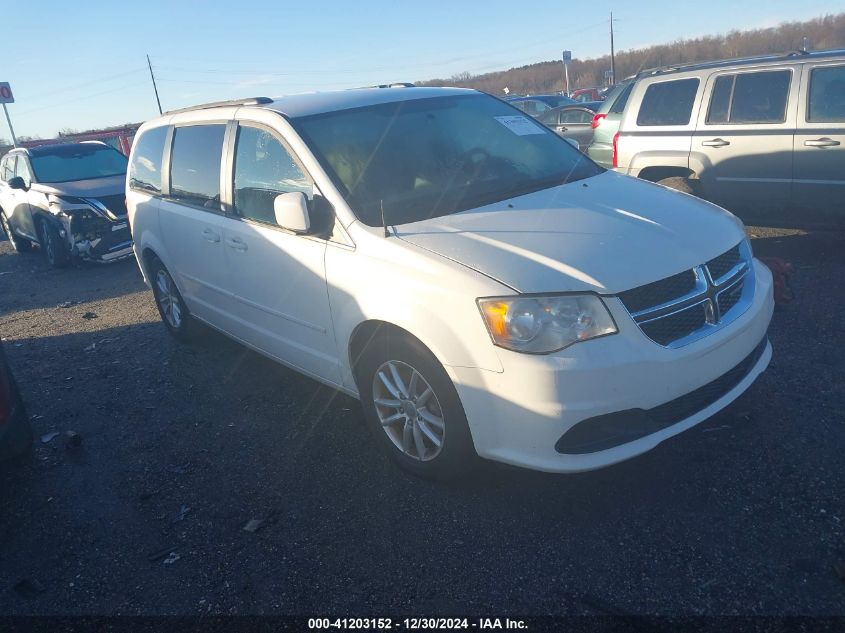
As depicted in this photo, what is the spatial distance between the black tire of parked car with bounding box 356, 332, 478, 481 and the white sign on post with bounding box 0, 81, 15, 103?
29653 millimetres

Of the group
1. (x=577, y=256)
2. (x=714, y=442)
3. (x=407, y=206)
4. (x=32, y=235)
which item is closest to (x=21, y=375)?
(x=407, y=206)

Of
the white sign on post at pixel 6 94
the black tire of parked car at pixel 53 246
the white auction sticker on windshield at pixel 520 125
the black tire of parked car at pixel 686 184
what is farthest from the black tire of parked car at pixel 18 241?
the white sign on post at pixel 6 94

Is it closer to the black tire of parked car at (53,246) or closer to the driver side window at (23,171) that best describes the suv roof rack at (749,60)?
the black tire of parked car at (53,246)

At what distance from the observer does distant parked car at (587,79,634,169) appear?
30.9 ft

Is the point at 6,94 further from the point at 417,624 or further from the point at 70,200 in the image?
the point at 417,624

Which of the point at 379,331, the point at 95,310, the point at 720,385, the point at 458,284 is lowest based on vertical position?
the point at 95,310

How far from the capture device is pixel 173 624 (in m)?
2.63

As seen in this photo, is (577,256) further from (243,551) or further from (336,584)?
(243,551)

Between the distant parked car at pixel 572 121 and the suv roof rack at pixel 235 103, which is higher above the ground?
the suv roof rack at pixel 235 103

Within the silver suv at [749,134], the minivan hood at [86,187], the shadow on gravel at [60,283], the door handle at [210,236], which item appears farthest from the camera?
the minivan hood at [86,187]

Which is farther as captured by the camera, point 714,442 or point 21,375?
point 21,375

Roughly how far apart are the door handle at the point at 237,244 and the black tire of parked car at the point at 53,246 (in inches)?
281

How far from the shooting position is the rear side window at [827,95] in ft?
20.1

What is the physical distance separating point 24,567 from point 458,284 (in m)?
2.44
